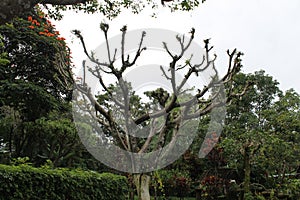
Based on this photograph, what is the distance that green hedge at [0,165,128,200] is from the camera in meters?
5.00

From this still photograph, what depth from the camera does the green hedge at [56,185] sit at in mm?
5001

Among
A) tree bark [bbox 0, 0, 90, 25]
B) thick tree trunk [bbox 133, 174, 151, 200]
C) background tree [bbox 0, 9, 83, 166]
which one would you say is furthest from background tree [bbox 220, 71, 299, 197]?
tree bark [bbox 0, 0, 90, 25]

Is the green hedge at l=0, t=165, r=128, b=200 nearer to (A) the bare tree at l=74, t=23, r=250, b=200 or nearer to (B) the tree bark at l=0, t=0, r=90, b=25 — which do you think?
(A) the bare tree at l=74, t=23, r=250, b=200

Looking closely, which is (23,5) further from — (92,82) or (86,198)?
(92,82)

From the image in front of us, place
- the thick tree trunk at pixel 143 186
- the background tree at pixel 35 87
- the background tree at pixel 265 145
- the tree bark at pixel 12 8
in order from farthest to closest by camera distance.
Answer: the background tree at pixel 265 145 < the background tree at pixel 35 87 < the thick tree trunk at pixel 143 186 < the tree bark at pixel 12 8

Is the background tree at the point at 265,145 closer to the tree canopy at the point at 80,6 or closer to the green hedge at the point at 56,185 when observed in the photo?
the green hedge at the point at 56,185

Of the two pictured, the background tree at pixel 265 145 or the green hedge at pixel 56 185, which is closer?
the green hedge at pixel 56 185

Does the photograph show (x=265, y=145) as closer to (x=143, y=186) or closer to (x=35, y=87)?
(x=143, y=186)

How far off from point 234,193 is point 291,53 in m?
8.63

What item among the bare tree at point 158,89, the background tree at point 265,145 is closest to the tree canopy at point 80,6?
the bare tree at point 158,89

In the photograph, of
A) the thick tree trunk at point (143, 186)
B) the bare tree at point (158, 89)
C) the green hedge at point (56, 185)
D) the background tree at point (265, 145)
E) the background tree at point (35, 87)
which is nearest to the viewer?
the green hedge at point (56, 185)

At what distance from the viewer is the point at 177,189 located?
43.4 ft

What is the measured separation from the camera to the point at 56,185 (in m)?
5.84

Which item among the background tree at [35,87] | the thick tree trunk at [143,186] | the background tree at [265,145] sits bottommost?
the thick tree trunk at [143,186]
